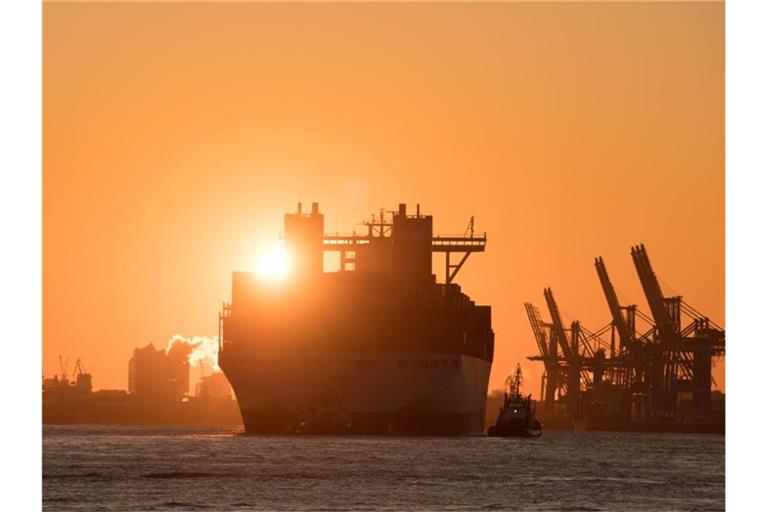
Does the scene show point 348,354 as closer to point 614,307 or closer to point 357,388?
point 357,388

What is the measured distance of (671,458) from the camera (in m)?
107

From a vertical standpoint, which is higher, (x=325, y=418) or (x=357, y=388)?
(x=357, y=388)

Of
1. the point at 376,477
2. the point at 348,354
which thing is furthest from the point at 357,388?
the point at 376,477

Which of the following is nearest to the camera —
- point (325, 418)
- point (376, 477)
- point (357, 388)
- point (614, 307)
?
point (376, 477)

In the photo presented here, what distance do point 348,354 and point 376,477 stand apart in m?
50.7

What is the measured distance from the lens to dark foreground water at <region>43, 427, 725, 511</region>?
65.3m

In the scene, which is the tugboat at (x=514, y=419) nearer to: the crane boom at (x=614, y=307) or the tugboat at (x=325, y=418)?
the tugboat at (x=325, y=418)

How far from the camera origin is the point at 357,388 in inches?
4958

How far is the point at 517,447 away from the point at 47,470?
39.0 metres

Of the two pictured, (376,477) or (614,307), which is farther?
(614,307)

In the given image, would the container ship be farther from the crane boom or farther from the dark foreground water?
the crane boom

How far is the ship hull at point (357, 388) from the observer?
125562 mm
